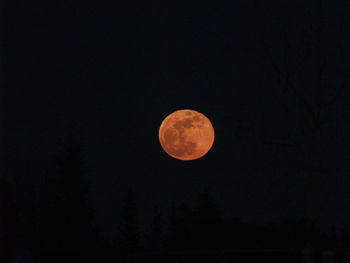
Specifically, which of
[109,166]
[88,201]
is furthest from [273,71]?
[109,166]

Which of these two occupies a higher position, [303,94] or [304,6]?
[304,6]

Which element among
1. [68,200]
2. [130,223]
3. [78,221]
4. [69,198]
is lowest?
[130,223]

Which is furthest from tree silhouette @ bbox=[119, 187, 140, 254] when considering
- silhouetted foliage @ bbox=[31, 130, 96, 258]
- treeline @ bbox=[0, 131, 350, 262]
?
silhouetted foliage @ bbox=[31, 130, 96, 258]

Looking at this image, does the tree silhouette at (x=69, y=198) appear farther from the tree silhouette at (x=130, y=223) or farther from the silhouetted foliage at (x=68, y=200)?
the tree silhouette at (x=130, y=223)

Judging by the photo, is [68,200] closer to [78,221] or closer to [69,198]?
[69,198]

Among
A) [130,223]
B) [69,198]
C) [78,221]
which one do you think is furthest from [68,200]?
[130,223]

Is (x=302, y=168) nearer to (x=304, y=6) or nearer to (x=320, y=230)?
(x=304, y=6)

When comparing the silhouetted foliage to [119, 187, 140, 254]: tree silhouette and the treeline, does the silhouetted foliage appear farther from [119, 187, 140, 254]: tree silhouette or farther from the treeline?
[119, 187, 140, 254]: tree silhouette

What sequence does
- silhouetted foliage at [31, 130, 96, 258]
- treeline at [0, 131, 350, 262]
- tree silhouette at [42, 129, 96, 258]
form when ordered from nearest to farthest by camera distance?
treeline at [0, 131, 350, 262]
silhouetted foliage at [31, 130, 96, 258]
tree silhouette at [42, 129, 96, 258]
